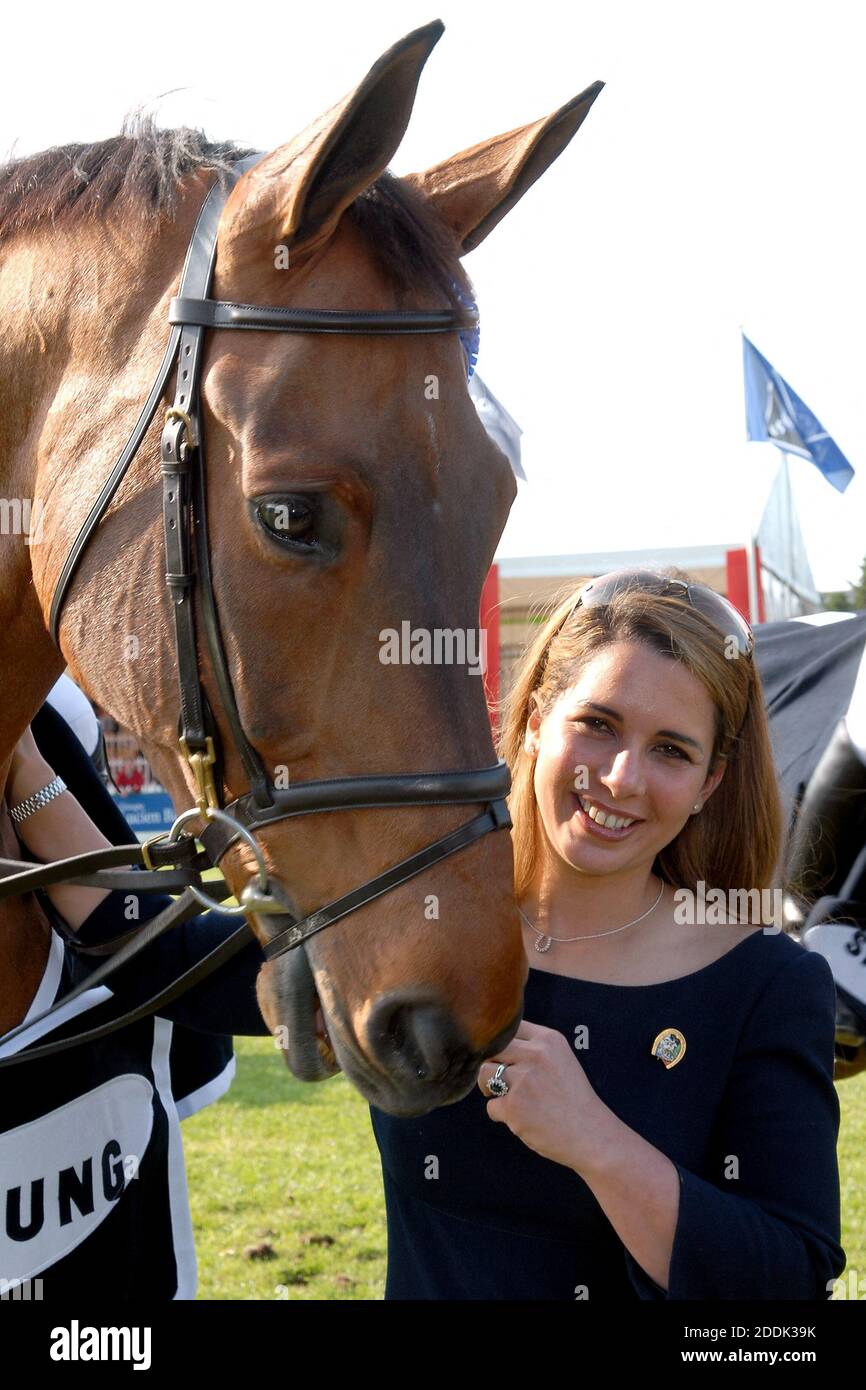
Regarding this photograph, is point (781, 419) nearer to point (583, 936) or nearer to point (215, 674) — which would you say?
point (583, 936)

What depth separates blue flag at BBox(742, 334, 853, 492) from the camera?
12250mm

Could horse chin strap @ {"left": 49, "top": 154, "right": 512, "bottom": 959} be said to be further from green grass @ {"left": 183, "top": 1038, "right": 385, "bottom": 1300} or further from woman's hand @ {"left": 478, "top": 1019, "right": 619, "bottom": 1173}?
green grass @ {"left": 183, "top": 1038, "right": 385, "bottom": 1300}

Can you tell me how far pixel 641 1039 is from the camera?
2004 mm

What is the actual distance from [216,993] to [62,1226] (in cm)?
47

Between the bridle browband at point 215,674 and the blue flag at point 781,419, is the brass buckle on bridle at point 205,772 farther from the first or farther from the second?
the blue flag at point 781,419

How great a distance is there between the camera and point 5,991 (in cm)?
214

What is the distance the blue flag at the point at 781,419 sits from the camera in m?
12.2

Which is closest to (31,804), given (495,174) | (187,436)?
(187,436)

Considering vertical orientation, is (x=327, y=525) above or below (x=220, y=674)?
above

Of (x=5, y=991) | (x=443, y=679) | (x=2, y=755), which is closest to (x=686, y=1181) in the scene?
(x=443, y=679)

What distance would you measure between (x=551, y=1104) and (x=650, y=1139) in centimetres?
27

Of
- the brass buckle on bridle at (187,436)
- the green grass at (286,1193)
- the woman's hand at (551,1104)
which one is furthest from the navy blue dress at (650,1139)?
the green grass at (286,1193)
